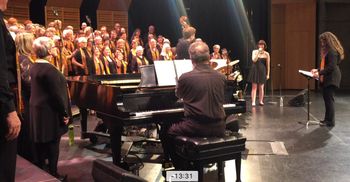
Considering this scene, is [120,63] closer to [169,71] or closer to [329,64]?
[329,64]

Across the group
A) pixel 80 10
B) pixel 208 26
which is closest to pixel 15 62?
pixel 80 10

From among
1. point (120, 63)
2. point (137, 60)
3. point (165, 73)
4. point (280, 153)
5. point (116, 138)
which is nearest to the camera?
point (116, 138)

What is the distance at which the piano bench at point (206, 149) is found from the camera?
11.5 feet

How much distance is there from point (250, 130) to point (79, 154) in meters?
2.75

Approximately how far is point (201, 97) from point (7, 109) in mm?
1852

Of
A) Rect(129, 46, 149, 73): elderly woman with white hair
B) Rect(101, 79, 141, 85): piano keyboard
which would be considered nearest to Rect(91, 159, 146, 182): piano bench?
Rect(101, 79, 141, 85): piano keyboard

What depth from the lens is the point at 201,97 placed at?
3574 mm

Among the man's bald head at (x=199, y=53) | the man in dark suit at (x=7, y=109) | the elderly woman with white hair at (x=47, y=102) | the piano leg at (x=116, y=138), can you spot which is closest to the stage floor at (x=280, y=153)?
the piano leg at (x=116, y=138)

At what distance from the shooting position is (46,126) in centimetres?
389

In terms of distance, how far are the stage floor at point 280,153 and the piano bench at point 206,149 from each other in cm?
63

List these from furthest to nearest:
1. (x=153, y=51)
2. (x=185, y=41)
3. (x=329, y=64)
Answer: (x=153, y=51) → (x=329, y=64) → (x=185, y=41)

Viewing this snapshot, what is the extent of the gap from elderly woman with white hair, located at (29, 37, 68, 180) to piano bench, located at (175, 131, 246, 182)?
3.72ft

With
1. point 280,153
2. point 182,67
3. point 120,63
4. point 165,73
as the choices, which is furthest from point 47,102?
point 120,63

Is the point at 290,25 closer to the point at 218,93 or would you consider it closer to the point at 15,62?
the point at 218,93
